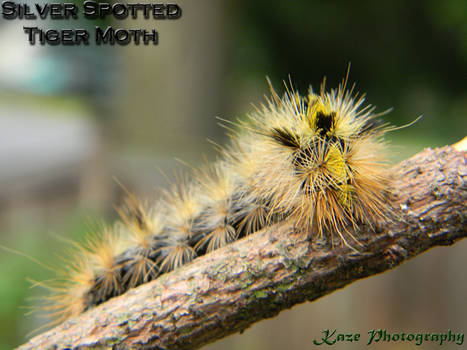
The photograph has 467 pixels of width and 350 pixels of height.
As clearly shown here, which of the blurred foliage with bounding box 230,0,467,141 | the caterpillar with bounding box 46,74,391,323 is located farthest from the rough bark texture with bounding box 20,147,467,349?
the blurred foliage with bounding box 230,0,467,141

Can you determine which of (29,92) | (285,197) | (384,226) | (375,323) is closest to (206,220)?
(285,197)

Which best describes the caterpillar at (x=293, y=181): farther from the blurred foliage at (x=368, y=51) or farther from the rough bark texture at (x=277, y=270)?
the blurred foliage at (x=368, y=51)

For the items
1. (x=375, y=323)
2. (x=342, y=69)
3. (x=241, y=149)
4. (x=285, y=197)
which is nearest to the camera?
(x=285, y=197)

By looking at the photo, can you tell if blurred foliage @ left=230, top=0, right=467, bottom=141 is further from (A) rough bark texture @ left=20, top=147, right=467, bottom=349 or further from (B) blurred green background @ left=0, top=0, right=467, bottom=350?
(A) rough bark texture @ left=20, top=147, right=467, bottom=349

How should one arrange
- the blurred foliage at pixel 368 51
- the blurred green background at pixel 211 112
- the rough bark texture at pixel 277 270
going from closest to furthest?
the rough bark texture at pixel 277 270 < the blurred green background at pixel 211 112 < the blurred foliage at pixel 368 51

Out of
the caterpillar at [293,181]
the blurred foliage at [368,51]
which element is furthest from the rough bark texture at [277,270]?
the blurred foliage at [368,51]

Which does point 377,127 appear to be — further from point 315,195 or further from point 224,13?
point 224,13
